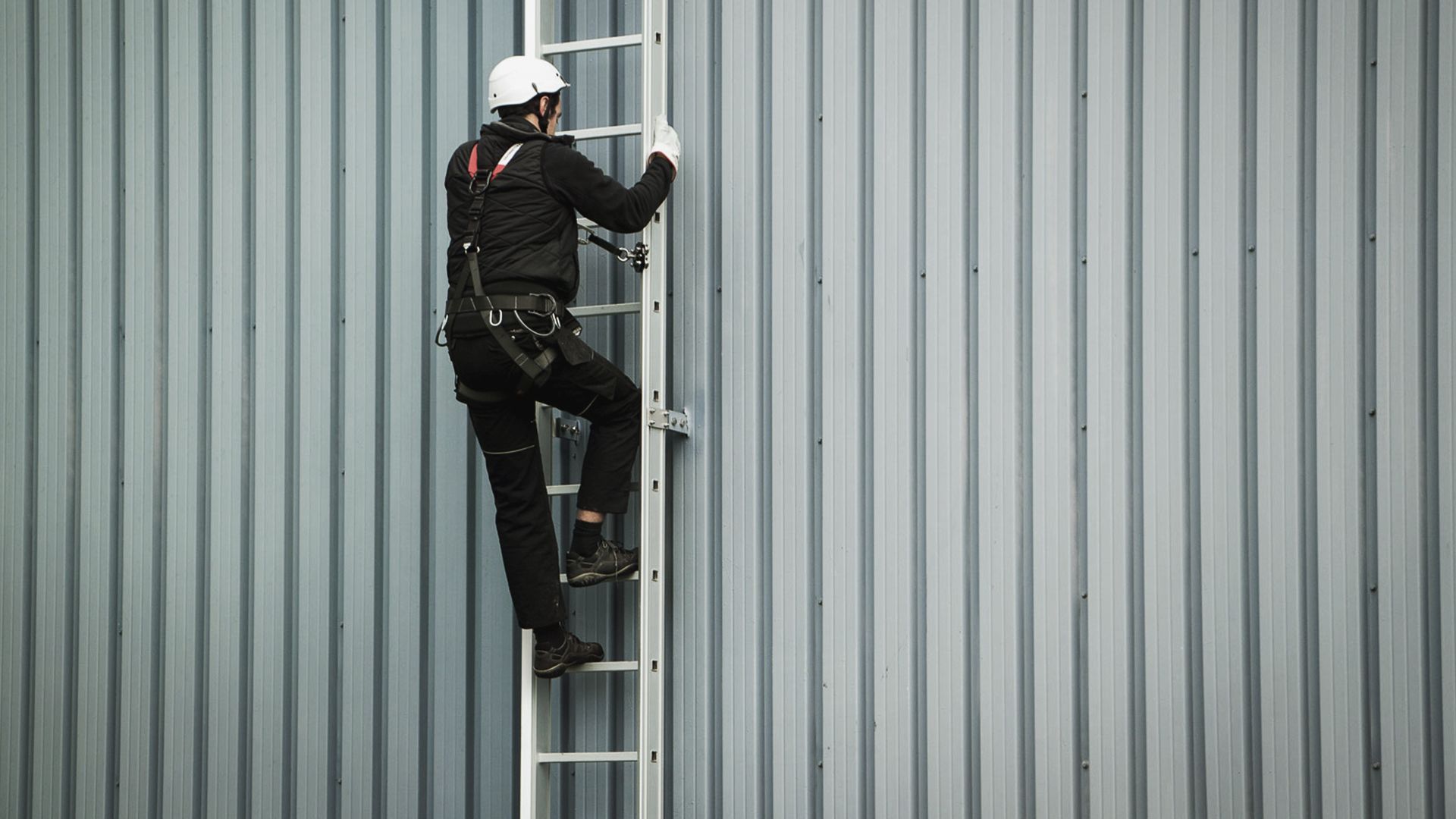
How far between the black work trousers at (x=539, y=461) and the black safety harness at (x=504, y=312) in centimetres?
4

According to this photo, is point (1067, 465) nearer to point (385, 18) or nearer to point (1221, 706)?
point (1221, 706)

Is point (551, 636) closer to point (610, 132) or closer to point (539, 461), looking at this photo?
point (539, 461)

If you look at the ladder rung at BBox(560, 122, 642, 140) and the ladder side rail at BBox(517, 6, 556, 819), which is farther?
the ladder rung at BBox(560, 122, 642, 140)

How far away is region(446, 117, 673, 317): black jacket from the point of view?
4465 mm

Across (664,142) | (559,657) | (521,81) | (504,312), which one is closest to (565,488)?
(559,657)

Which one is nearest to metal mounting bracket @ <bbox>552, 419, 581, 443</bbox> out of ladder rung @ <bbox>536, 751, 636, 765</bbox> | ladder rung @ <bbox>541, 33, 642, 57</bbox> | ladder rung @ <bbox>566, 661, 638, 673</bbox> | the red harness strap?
ladder rung @ <bbox>566, 661, 638, 673</bbox>

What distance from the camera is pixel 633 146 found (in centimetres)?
513

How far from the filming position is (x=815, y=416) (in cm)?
486

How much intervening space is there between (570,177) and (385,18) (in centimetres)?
149

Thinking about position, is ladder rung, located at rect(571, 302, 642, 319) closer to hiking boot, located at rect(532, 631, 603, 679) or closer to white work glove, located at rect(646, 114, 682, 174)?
white work glove, located at rect(646, 114, 682, 174)

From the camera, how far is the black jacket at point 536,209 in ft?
14.6

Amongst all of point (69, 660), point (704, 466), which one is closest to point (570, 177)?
point (704, 466)

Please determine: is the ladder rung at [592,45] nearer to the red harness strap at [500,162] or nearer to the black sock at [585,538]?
the red harness strap at [500,162]

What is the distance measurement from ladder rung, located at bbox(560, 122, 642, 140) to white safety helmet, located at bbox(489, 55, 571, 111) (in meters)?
0.24
